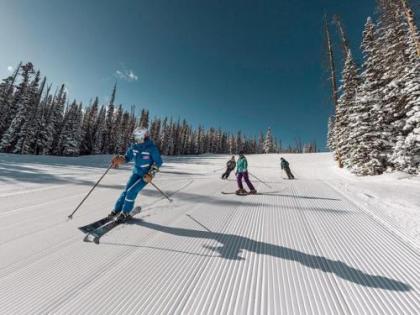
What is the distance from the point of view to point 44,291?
7.23 ft

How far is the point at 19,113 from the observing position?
35.8 meters

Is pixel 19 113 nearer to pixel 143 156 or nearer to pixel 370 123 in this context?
pixel 143 156

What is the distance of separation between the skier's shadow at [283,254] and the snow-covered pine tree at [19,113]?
43.4 m

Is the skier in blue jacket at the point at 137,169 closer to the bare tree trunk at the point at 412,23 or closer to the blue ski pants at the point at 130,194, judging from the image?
the blue ski pants at the point at 130,194

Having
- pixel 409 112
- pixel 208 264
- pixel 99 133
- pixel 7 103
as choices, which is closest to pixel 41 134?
pixel 7 103

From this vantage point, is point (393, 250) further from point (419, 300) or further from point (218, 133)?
point (218, 133)

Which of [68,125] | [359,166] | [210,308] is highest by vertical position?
[68,125]

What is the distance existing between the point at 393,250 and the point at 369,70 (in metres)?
20.8

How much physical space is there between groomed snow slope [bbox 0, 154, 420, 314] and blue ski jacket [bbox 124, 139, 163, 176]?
3.54ft

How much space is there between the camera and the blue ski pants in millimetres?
4492

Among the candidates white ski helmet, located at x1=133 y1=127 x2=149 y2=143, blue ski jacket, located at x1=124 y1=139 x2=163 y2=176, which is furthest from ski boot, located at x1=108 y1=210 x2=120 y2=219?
white ski helmet, located at x1=133 y1=127 x2=149 y2=143

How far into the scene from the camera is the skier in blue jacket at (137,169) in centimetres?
451

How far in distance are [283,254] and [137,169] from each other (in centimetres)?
326

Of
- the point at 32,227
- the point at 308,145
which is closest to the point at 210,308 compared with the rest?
the point at 32,227
